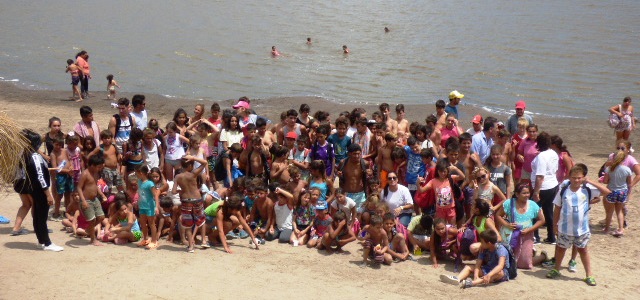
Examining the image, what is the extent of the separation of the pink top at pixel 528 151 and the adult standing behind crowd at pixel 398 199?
6.94 feet

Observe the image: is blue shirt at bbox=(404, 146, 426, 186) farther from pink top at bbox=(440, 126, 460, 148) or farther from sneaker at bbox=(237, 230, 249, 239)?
sneaker at bbox=(237, 230, 249, 239)

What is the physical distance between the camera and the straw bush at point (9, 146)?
9.20 meters

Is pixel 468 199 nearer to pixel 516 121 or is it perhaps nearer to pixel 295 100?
pixel 516 121

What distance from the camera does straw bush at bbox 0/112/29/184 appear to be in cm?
920

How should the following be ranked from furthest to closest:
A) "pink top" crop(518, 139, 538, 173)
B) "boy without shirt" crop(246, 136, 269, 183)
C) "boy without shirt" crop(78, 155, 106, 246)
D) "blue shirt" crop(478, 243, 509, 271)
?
"boy without shirt" crop(246, 136, 269, 183) < "pink top" crop(518, 139, 538, 173) < "boy without shirt" crop(78, 155, 106, 246) < "blue shirt" crop(478, 243, 509, 271)

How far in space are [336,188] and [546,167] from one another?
306 centimetres

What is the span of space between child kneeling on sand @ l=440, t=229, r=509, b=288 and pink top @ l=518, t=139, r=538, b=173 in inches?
95.8

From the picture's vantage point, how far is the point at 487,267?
1001 centimetres

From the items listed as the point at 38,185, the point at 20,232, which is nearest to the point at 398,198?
the point at 38,185

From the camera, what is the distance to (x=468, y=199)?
11273 millimetres

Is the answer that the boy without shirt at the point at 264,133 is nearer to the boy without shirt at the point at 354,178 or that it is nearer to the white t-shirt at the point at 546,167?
the boy without shirt at the point at 354,178

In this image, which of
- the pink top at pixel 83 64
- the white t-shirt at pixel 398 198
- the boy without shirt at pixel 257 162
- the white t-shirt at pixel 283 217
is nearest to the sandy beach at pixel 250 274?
the white t-shirt at pixel 283 217

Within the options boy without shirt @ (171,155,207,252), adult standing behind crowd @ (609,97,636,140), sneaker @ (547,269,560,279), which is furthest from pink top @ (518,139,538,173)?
adult standing behind crowd @ (609,97,636,140)

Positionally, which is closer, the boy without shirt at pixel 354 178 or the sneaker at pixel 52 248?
the sneaker at pixel 52 248
